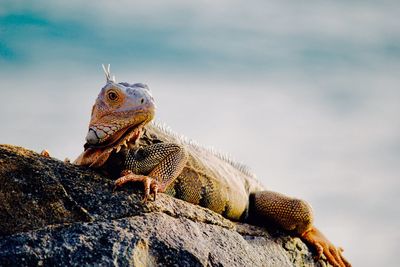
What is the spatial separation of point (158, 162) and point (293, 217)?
2.48 meters

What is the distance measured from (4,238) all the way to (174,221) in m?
1.57

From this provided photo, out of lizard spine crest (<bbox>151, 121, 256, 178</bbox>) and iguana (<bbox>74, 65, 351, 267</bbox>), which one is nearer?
iguana (<bbox>74, 65, 351, 267</bbox>)

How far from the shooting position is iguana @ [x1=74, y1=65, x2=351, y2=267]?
5828 millimetres

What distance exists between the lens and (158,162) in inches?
241

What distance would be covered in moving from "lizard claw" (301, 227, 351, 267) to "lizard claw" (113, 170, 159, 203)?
124 inches

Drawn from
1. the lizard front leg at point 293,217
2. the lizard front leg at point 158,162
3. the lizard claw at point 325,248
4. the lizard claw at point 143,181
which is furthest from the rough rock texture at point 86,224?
the lizard claw at point 325,248

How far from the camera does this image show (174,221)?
5.48 metres

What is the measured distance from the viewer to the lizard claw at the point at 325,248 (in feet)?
26.3

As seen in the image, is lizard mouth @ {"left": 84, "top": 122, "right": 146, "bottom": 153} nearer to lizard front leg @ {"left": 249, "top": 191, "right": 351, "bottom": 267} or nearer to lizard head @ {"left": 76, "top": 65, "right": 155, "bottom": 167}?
lizard head @ {"left": 76, "top": 65, "right": 155, "bottom": 167}

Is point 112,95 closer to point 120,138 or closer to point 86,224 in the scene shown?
point 120,138

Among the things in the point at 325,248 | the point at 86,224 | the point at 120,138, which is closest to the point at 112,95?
the point at 120,138

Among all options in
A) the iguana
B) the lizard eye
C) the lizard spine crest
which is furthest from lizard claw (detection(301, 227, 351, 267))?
the lizard eye

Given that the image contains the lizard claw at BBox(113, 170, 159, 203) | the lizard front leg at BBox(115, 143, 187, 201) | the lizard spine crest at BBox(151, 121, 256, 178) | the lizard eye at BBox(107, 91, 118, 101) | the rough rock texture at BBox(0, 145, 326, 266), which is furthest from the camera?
the lizard spine crest at BBox(151, 121, 256, 178)

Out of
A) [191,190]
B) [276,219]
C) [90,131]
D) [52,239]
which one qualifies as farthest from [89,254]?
[276,219]
